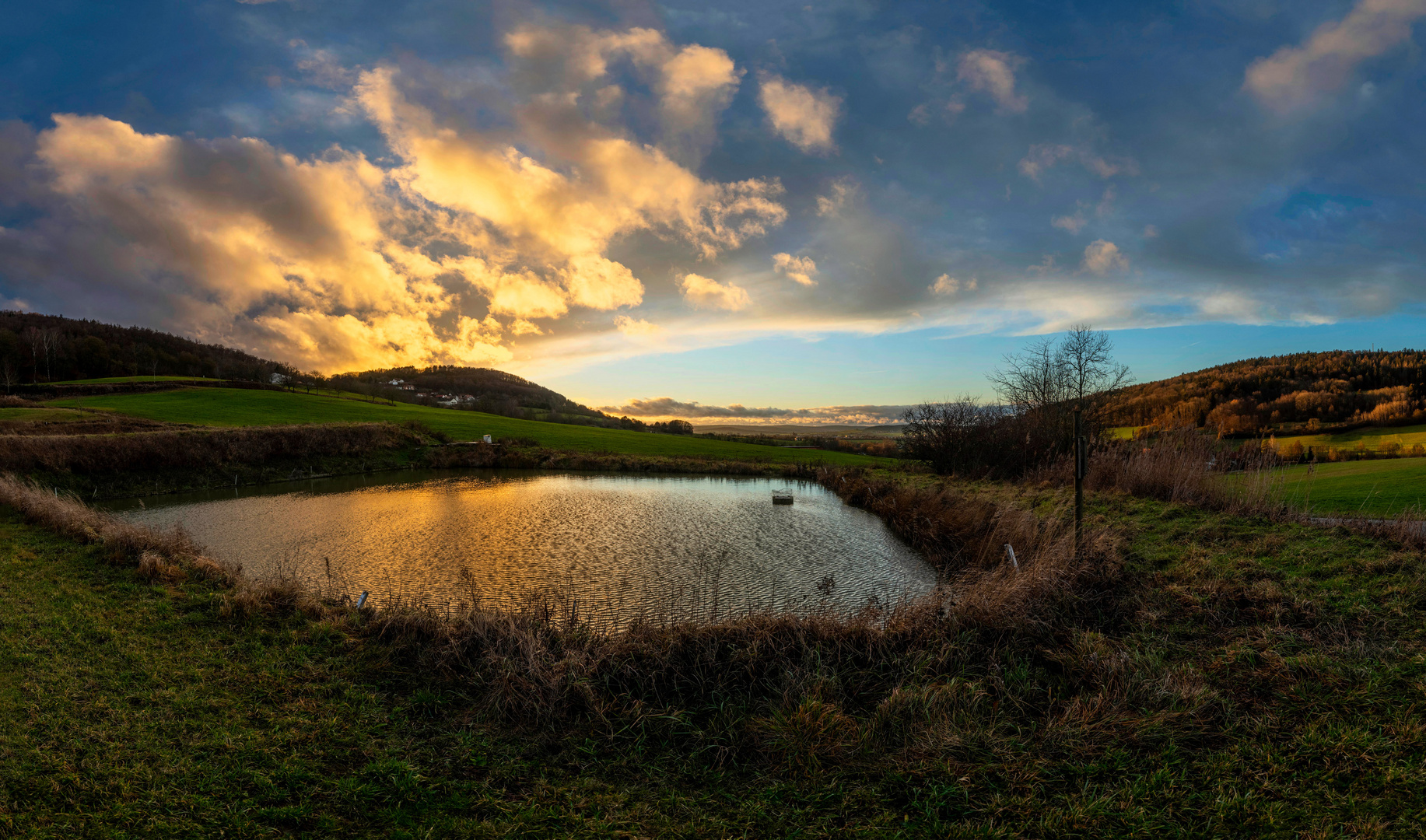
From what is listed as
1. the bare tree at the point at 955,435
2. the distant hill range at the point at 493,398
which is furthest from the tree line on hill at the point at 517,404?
the bare tree at the point at 955,435

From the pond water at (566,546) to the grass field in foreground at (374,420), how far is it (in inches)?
832

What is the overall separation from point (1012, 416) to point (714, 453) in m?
27.6

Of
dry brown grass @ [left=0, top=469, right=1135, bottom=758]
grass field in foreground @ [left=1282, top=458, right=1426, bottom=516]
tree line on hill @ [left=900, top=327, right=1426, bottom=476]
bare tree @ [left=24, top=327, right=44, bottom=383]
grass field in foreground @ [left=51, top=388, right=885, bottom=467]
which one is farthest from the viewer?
bare tree @ [left=24, top=327, right=44, bottom=383]

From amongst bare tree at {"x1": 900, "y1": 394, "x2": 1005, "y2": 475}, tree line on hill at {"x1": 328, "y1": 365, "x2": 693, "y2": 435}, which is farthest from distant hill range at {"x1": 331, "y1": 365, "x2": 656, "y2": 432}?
bare tree at {"x1": 900, "y1": 394, "x2": 1005, "y2": 475}

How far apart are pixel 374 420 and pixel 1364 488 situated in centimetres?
6158

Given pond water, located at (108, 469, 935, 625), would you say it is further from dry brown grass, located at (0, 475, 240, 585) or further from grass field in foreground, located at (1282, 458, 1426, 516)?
grass field in foreground, located at (1282, 458, 1426, 516)

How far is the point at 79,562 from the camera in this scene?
34.0ft

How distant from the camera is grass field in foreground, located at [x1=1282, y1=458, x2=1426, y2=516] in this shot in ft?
39.0

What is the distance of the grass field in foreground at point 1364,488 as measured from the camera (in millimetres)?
11883

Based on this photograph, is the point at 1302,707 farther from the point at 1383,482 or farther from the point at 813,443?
the point at 813,443

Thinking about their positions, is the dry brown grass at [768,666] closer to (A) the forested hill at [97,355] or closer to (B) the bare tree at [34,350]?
(A) the forested hill at [97,355]

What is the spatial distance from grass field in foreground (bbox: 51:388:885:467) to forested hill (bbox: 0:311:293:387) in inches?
969

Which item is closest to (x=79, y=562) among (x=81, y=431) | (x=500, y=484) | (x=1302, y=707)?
(x=1302, y=707)

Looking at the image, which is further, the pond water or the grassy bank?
the pond water
